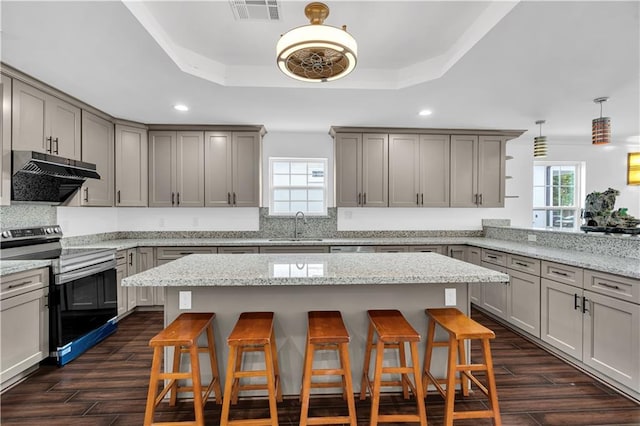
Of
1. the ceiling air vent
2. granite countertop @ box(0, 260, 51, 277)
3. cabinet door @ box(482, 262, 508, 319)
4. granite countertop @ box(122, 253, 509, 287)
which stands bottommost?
cabinet door @ box(482, 262, 508, 319)

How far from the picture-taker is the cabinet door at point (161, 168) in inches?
162

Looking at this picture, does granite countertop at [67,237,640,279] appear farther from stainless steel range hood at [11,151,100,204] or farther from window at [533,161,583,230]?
window at [533,161,583,230]

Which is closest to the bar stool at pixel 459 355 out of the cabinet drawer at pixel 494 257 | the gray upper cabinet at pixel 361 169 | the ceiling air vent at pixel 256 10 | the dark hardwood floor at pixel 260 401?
the dark hardwood floor at pixel 260 401

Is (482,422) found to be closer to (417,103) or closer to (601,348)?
(601,348)

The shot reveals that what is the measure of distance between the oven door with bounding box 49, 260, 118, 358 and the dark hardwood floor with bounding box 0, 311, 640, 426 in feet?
0.83

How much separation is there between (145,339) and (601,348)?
3.94 metres

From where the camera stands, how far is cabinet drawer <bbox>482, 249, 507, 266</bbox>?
3373 millimetres

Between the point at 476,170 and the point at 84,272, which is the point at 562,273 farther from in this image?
the point at 84,272

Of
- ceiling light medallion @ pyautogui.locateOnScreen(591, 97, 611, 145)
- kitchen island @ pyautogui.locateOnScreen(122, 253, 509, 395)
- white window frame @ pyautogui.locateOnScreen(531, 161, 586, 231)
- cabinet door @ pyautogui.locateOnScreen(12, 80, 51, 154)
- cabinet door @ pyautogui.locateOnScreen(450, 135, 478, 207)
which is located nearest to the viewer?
kitchen island @ pyautogui.locateOnScreen(122, 253, 509, 395)

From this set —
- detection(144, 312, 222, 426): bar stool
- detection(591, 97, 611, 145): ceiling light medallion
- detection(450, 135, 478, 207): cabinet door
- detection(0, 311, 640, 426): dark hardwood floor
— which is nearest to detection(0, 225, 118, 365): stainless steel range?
detection(0, 311, 640, 426): dark hardwood floor

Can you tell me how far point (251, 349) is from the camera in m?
1.89

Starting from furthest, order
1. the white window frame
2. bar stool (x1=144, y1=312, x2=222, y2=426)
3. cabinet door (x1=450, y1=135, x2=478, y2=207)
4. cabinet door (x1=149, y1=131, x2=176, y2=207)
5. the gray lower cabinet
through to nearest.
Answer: the white window frame, cabinet door (x1=450, y1=135, x2=478, y2=207), cabinet door (x1=149, y1=131, x2=176, y2=207), the gray lower cabinet, bar stool (x1=144, y1=312, x2=222, y2=426)

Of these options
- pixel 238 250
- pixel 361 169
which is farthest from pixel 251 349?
pixel 361 169

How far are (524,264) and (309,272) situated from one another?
243cm
